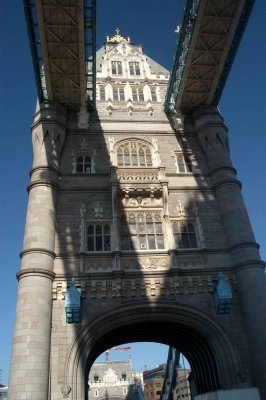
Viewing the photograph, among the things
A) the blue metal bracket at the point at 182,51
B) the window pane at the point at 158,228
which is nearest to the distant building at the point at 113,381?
the window pane at the point at 158,228

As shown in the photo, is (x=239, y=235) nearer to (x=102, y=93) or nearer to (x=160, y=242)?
(x=160, y=242)

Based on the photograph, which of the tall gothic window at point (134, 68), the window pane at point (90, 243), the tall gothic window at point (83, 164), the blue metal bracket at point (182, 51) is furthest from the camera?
the tall gothic window at point (134, 68)

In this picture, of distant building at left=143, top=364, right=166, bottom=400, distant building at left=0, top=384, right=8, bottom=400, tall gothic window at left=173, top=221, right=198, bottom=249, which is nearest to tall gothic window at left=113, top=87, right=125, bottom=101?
tall gothic window at left=173, top=221, right=198, bottom=249

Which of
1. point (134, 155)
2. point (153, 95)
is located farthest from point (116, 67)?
point (134, 155)

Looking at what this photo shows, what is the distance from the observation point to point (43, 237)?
18.1 meters

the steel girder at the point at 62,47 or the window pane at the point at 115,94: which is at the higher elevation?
the window pane at the point at 115,94

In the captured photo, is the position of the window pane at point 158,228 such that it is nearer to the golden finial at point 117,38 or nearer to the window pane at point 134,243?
the window pane at point 134,243

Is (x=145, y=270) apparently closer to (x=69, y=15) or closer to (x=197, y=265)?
(x=197, y=265)

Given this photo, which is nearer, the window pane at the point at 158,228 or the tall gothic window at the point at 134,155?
the window pane at the point at 158,228

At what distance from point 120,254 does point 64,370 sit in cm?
559

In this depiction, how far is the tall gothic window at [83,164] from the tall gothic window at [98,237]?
3981 mm

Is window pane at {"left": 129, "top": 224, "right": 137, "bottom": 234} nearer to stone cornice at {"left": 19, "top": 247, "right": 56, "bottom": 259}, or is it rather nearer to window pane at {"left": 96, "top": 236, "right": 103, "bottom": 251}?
window pane at {"left": 96, "top": 236, "right": 103, "bottom": 251}

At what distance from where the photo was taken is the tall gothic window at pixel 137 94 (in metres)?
26.9

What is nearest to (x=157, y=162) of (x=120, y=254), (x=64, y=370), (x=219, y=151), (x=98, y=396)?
(x=219, y=151)
